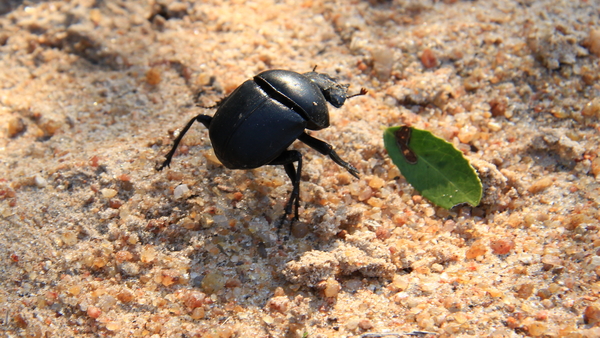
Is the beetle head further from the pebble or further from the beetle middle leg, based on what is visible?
the pebble

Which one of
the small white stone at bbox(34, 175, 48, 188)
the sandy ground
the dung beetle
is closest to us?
the sandy ground

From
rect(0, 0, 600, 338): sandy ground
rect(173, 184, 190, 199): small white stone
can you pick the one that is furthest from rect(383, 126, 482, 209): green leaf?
rect(173, 184, 190, 199): small white stone

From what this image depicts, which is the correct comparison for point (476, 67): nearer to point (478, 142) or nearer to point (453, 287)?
point (478, 142)

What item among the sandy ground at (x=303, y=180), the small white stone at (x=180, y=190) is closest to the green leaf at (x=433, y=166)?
the sandy ground at (x=303, y=180)

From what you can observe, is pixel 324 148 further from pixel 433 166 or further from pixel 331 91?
pixel 433 166

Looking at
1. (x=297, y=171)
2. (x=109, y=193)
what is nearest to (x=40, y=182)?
(x=109, y=193)

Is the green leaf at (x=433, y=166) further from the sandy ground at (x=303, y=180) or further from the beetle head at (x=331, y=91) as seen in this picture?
the beetle head at (x=331, y=91)
